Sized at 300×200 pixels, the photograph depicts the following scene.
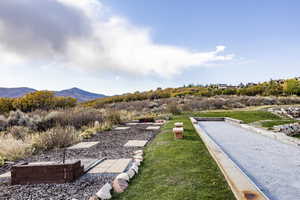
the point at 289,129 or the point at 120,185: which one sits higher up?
the point at 120,185

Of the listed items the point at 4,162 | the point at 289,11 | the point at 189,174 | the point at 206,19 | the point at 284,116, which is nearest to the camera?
the point at 189,174

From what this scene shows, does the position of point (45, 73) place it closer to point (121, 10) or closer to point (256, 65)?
point (121, 10)

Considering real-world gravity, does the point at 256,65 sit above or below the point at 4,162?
above

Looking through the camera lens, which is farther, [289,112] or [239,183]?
[289,112]

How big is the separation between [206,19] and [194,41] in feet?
6.59

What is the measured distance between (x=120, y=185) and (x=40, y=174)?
4.20 ft

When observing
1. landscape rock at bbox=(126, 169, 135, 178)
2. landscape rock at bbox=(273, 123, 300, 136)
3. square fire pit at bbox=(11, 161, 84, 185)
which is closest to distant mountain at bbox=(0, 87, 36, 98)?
landscape rock at bbox=(273, 123, 300, 136)

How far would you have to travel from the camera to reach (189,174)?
3004 millimetres

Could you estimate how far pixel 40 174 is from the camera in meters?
3.11

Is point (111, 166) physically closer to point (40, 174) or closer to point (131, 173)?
point (131, 173)

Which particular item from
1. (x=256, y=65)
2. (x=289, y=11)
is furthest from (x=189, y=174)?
(x=256, y=65)

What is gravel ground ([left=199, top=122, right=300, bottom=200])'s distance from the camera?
269 cm

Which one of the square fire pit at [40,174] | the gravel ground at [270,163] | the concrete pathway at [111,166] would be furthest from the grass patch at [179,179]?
the square fire pit at [40,174]

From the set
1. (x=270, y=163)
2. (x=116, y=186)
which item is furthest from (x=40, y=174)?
(x=270, y=163)
